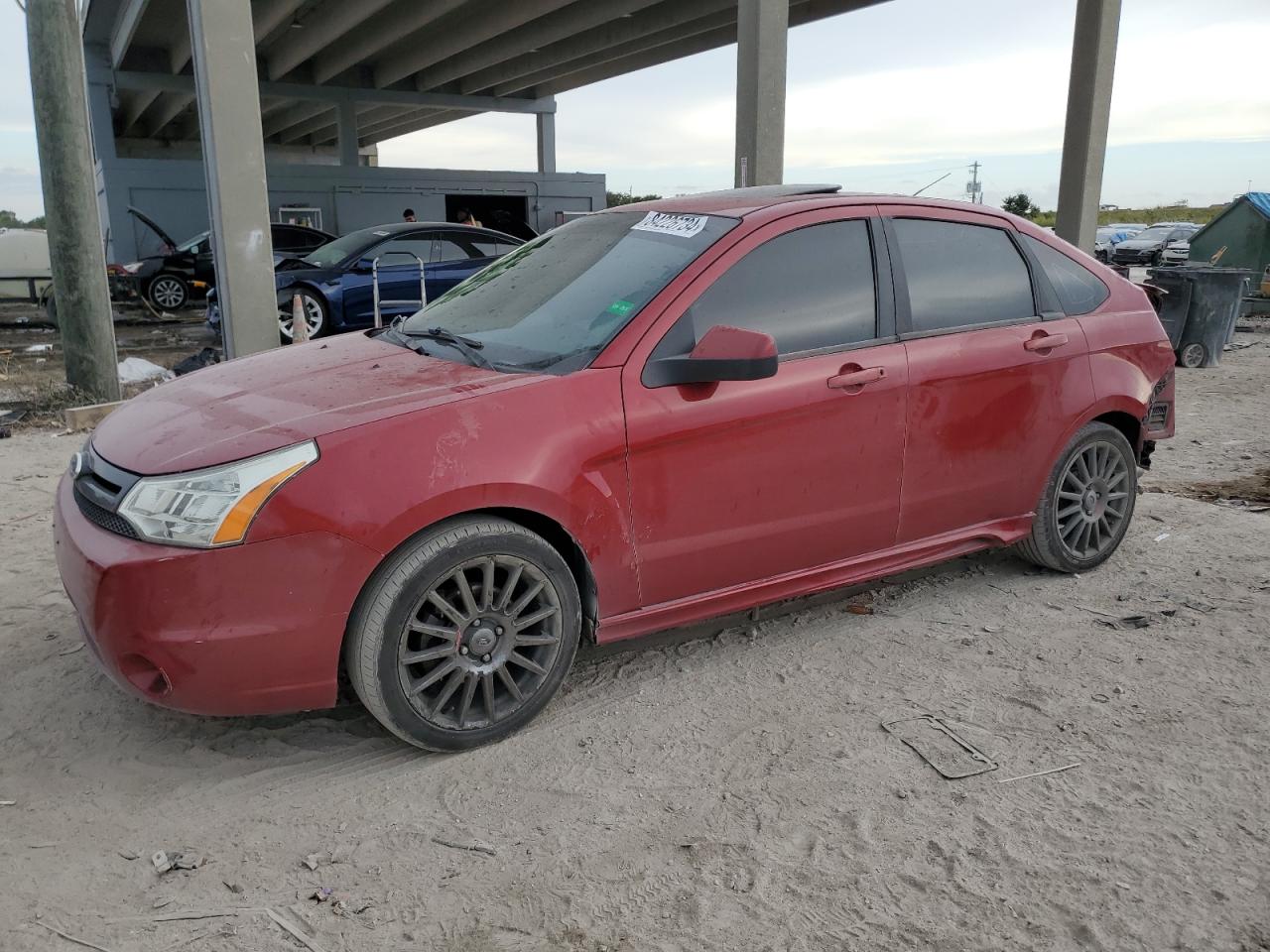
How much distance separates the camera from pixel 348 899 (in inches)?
93.7

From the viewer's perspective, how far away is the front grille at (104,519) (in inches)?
107

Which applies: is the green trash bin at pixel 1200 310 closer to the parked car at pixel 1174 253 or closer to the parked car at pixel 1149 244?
the parked car at pixel 1174 253

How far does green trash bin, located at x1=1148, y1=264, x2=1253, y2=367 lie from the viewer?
37.3 feet

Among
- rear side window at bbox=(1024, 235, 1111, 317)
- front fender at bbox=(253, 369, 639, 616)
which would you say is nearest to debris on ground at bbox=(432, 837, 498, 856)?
front fender at bbox=(253, 369, 639, 616)

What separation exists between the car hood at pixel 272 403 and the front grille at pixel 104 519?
0.14 meters

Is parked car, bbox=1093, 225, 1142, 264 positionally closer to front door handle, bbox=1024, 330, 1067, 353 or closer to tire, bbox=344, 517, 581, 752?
front door handle, bbox=1024, 330, 1067, 353

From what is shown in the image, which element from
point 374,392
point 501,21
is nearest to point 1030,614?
point 374,392

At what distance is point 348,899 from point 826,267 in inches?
102

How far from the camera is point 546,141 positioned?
107ft

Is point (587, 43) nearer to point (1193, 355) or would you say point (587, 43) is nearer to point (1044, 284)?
point (1193, 355)

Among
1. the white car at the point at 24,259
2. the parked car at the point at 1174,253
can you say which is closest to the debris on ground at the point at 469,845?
the white car at the point at 24,259

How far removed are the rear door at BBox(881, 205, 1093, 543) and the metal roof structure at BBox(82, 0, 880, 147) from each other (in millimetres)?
17526

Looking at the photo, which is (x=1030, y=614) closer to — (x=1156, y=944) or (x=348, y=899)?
(x=1156, y=944)

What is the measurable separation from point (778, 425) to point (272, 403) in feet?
5.45
